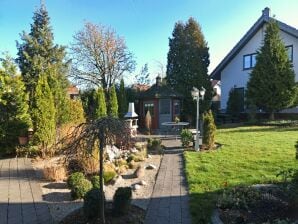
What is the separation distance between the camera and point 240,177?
26.2ft

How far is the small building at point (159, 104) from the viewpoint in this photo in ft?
75.1

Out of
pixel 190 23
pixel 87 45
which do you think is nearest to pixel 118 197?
pixel 190 23

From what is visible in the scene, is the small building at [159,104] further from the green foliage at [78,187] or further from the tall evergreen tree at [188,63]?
the green foliage at [78,187]

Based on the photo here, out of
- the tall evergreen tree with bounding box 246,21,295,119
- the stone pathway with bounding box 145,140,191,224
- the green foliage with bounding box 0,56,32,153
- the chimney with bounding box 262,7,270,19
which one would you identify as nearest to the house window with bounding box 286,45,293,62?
the tall evergreen tree with bounding box 246,21,295,119

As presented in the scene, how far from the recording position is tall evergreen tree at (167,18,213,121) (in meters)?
24.8

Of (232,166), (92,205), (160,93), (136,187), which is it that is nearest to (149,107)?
(160,93)

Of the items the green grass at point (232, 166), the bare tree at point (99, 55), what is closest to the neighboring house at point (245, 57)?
the bare tree at point (99, 55)

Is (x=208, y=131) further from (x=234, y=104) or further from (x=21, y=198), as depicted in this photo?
(x=234, y=104)

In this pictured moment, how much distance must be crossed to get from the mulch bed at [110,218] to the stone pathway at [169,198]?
0.49ft

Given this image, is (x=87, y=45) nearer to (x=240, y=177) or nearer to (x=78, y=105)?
(x=78, y=105)

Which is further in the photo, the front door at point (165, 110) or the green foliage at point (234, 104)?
the green foliage at point (234, 104)

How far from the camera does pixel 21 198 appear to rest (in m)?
6.71

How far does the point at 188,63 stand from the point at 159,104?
14.6 feet

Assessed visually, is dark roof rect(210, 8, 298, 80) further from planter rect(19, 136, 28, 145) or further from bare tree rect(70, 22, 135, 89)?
planter rect(19, 136, 28, 145)
